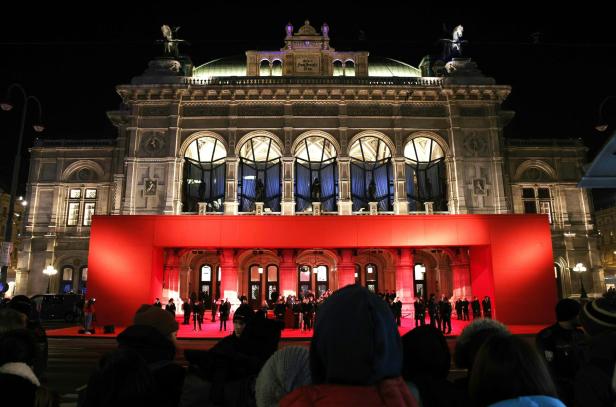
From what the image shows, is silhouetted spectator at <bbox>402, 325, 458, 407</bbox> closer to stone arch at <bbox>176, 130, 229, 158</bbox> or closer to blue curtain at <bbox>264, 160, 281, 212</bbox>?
blue curtain at <bbox>264, 160, 281, 212</bbox>

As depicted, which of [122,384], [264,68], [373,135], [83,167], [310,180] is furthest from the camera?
[83,167]

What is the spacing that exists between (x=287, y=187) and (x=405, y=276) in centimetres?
972

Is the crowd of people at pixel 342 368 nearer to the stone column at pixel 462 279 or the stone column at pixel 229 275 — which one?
the stone column at pixel 229 275

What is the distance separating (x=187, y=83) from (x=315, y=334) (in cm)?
3227

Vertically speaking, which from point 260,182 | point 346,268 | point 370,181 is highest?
point 370,181

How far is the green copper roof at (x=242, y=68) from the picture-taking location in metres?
36.8

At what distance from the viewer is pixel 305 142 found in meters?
32.5

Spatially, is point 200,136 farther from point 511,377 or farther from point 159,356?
point 511,377

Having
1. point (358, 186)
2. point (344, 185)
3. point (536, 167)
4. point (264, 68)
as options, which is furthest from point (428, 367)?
point (536, 167)

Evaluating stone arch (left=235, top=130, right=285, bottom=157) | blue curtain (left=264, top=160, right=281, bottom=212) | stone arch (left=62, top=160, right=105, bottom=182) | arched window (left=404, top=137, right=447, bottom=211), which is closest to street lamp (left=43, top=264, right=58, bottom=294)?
stone arch (left=62, top=160, right=105, bottom=182)

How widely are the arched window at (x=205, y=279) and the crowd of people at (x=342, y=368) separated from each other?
1221 inches

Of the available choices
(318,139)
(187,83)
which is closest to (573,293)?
(318,139)

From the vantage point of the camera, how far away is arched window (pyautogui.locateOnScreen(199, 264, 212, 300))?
34094 mm

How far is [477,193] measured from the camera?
30.5 meters
